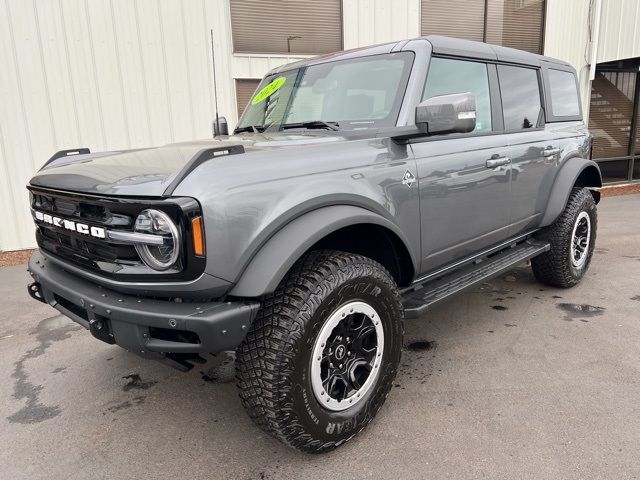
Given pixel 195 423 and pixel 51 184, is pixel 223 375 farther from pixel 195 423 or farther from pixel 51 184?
pixel 51 184

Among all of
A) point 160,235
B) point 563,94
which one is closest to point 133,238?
point 160,235

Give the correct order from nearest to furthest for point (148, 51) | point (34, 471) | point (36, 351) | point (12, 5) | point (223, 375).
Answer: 1. point (34, 471)
2. point (223, 375)
3. point (36, 351)
4. point (12, 5)
5. point (148, 51)

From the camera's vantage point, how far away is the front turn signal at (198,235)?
1.83m

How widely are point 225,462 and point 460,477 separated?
105cm

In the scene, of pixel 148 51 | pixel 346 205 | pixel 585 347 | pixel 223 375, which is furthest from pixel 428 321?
pixel 148 51

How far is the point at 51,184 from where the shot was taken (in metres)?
2.38

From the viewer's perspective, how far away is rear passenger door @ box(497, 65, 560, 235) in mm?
3543

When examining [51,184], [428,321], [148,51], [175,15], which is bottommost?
[428,321]

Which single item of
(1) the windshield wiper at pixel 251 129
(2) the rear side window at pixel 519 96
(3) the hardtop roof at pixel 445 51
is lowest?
(1) the windshield wiper at pixel 251 129

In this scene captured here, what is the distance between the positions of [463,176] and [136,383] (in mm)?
2371

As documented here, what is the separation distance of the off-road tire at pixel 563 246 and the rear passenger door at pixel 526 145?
302 millimetres

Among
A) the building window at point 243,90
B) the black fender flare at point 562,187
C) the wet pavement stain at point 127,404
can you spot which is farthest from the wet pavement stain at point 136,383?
the building window at point 243,90

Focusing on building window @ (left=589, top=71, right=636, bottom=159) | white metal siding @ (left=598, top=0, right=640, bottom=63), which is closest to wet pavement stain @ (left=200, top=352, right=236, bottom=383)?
white metal siding @ (left=598, top=0, right=640, bottom=63)

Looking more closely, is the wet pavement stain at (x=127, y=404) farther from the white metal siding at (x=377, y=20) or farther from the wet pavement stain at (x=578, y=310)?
the white metal siding at (x=377, y=20)
